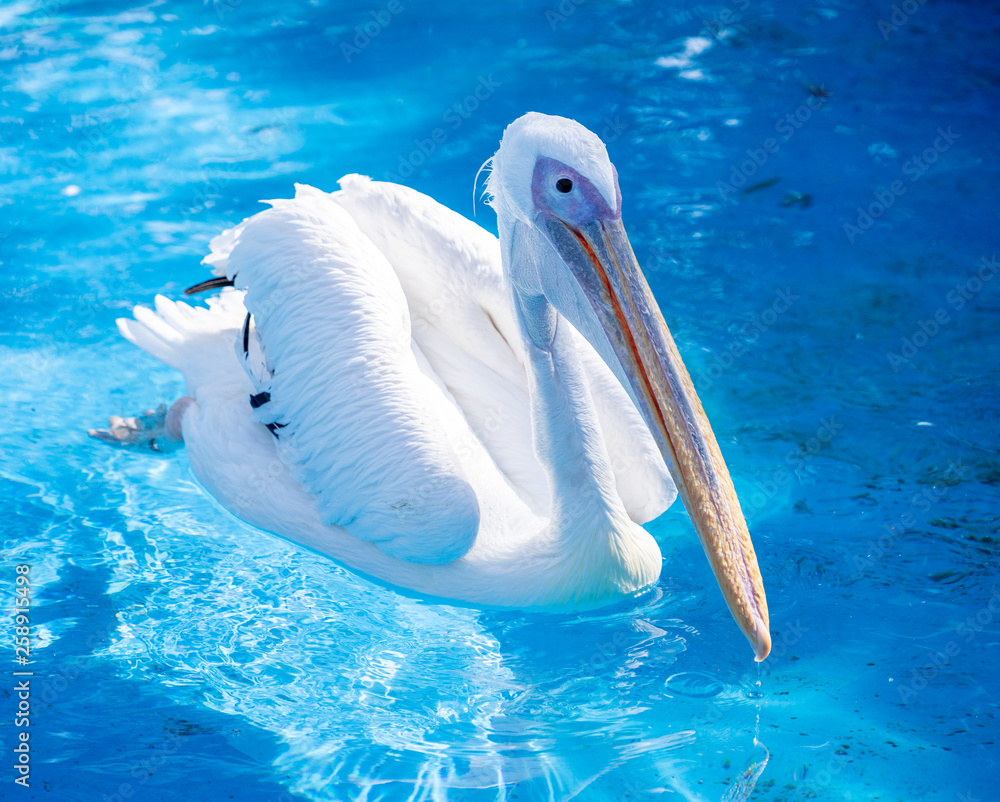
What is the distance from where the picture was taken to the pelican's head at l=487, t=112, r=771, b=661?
8.30 ft

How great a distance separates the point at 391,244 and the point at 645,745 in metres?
2.00

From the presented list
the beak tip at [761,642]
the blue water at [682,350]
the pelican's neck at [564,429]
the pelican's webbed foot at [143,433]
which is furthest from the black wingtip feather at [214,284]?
the beak tip at [761,642]

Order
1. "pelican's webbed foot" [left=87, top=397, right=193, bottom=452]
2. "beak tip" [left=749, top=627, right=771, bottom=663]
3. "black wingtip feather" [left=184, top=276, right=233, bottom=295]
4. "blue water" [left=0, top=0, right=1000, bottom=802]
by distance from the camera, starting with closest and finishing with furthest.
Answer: "beak tip" [left=749, top=627, right=771, bottom=663] < "blue water" [left=0, top=0, right=1000, bottom=802] < "black wingtip feather" [left=184, top=276, right=233, bottom=295] < "pelican's webbed foot" [left=87, top=397, right=193, bottom=452]

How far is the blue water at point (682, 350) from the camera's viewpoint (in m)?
2.80

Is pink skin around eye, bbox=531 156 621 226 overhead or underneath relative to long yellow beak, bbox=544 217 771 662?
overhead

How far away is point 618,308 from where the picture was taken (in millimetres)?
2695

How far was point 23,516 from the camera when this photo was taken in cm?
377

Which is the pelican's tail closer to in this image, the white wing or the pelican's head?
the white wing

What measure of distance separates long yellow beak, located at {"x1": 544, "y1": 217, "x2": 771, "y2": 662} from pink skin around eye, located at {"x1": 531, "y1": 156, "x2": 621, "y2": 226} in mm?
26

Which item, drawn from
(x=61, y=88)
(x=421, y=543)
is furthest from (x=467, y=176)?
(x=421, y=543)

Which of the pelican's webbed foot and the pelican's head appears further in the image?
the pelican's webbed foot

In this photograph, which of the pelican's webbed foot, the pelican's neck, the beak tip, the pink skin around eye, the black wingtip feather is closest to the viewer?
the beak tip

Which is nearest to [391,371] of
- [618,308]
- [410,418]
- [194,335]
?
[410,418]

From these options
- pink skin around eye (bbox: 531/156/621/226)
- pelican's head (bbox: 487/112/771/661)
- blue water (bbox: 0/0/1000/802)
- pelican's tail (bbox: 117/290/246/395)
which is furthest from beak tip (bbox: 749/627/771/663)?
pelican's tail (bbox: 117/290/246/395)
